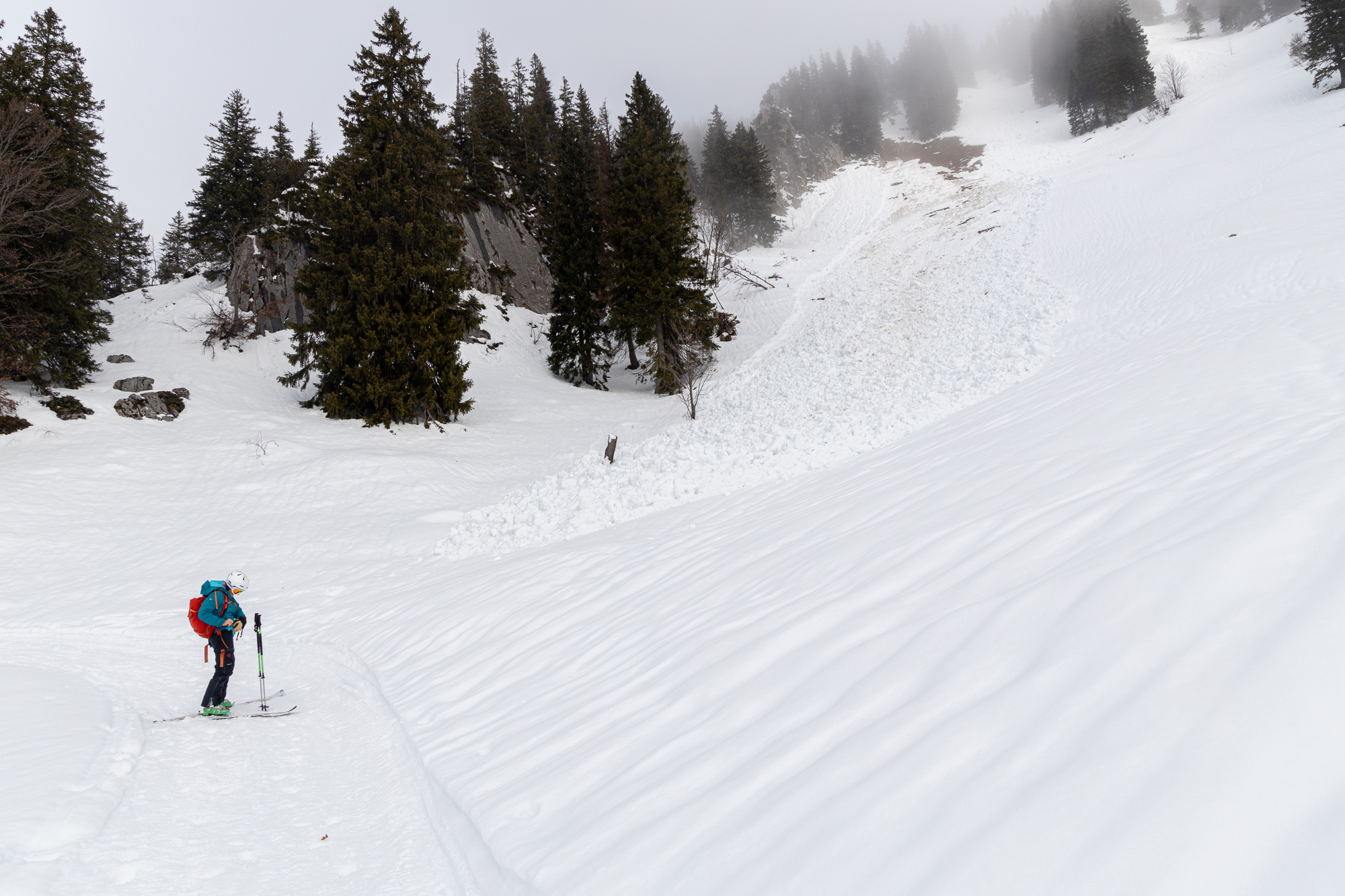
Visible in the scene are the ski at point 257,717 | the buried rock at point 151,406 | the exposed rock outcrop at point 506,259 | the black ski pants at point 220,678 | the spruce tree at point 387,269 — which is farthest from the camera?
the exposed rock outcrop at point 506,259

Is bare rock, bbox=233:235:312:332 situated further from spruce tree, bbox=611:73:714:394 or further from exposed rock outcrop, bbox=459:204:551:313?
spruce tree, bbox=611:73:714:394

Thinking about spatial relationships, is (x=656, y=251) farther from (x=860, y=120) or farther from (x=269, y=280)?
(x=860, y=120)

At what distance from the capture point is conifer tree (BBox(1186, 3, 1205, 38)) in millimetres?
79625

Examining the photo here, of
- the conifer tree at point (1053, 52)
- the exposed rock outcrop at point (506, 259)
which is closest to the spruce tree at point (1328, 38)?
the conifer tree at point (1053, 52)

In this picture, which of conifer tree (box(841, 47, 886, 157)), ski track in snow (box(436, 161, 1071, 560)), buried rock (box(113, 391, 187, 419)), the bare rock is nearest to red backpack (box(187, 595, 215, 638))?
ski track in snow (box(436, 161, 1071, 560))

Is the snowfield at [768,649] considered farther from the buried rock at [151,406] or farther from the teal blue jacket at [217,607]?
the buried rock at [151,406]

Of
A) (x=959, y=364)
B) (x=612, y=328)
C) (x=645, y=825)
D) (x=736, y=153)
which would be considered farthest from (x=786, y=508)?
(x=736, y=153)

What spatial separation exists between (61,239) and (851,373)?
24124 millimetres

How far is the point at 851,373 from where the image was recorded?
1797 cm

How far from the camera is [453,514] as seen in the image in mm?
13078

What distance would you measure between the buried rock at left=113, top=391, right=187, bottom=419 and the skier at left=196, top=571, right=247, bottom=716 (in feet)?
48.2

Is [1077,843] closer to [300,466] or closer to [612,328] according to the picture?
[300,466]

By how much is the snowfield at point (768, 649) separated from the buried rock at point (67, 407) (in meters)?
1.18

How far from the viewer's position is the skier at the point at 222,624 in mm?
5797
